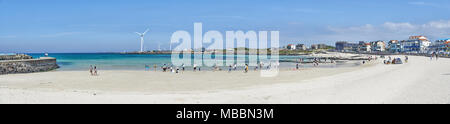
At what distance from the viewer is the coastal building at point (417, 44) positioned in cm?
12251

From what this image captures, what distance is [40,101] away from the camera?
34.1ft

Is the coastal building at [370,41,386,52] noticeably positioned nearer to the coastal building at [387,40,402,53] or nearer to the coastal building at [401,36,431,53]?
the coastal building at [387,40,402,53]

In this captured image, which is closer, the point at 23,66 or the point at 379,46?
the point at 23,66

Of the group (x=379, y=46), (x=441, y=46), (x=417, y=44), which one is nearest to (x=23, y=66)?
(x=441, y=46)

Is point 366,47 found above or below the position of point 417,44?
below

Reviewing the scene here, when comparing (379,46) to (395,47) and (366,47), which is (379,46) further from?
(395,47)

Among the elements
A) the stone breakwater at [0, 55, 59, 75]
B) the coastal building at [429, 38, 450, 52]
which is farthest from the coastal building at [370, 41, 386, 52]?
the stone breakwater at [0, 55, 59, 75]

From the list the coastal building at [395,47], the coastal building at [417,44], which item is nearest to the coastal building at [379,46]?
the coastal building at [395,47]

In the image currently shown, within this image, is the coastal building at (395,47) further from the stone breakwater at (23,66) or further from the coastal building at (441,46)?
the stone breakwater at (23,66)

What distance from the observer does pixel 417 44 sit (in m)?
125
